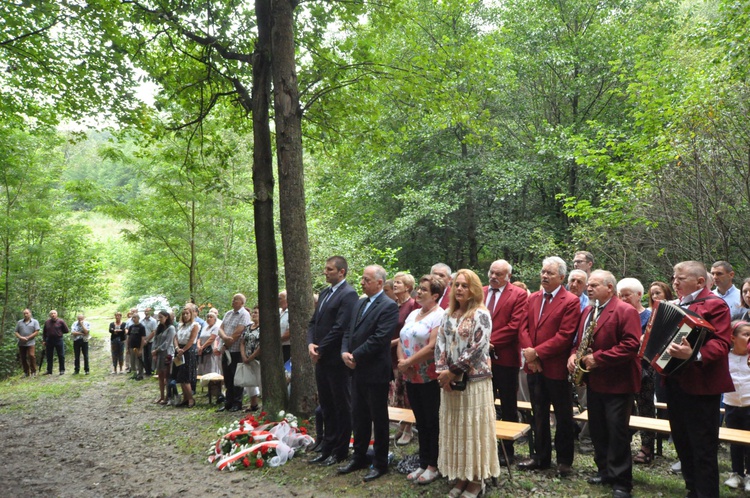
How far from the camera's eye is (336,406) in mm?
6234

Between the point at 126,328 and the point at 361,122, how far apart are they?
37.3ft

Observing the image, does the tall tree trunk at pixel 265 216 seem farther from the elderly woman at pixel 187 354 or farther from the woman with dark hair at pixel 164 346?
the woman with dark hair at pixel 164 346

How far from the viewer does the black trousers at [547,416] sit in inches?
213

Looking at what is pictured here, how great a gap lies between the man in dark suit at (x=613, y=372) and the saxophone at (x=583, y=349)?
0.03 meters

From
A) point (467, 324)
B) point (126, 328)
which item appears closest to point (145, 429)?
point (467, 324)

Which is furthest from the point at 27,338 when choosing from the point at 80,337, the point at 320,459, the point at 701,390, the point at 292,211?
the point at 701,390

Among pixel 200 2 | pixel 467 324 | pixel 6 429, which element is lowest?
pixel 6 429

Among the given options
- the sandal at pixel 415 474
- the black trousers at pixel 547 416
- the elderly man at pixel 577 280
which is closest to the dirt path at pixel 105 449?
the sandal at pixel 415 474

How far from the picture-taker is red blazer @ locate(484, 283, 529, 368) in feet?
19.5

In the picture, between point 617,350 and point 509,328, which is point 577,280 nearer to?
point 509,328

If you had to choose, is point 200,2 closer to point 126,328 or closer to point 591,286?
point 591,286

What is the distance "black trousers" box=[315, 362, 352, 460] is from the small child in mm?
3835

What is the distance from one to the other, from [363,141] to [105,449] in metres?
7.28

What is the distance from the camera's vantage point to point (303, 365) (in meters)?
7.95
